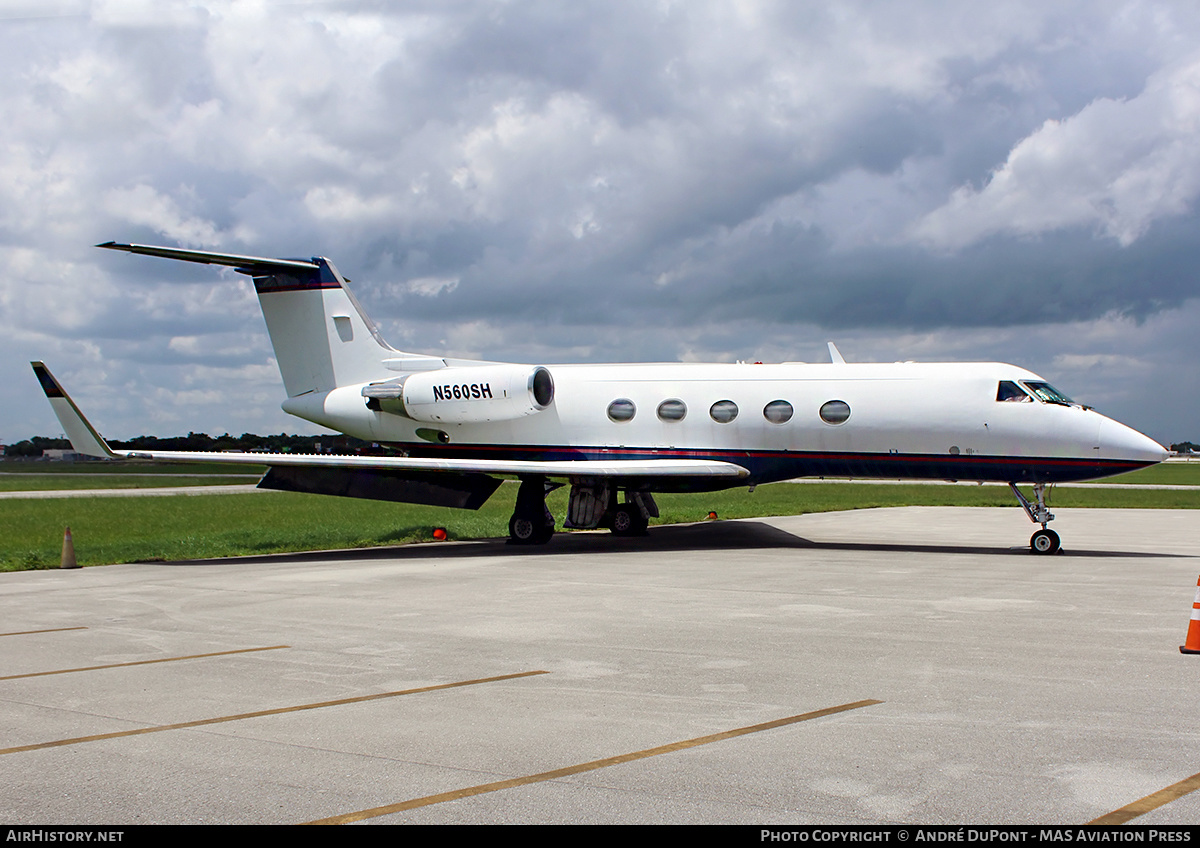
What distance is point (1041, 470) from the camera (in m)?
17.9

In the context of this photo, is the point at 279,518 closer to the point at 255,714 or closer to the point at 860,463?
the point at 860,463

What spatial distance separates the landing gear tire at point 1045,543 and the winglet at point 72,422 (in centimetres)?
1539

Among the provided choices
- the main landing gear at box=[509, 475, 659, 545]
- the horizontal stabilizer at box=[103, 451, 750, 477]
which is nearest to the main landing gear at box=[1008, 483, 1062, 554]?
the horizontal stabilizer at box=[103, 451, 750, 477]

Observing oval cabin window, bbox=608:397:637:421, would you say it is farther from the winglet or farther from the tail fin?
the winglet

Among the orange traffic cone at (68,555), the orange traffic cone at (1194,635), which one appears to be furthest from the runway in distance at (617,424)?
the orange traffic cone at (1194,635)

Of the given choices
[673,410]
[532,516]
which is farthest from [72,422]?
[673,410]

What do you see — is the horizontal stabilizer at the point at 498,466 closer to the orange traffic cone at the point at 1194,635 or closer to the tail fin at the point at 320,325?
the tail fin at the point at 320,325

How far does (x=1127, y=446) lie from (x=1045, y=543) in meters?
2.10

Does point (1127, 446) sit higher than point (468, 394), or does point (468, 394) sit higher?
point (468, 394)

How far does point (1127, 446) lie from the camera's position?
17.4 m

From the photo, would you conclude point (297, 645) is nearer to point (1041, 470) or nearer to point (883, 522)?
point (1041, 470)

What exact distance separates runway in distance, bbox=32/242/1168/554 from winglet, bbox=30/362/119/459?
2cm

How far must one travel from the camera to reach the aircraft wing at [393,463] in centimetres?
1691
